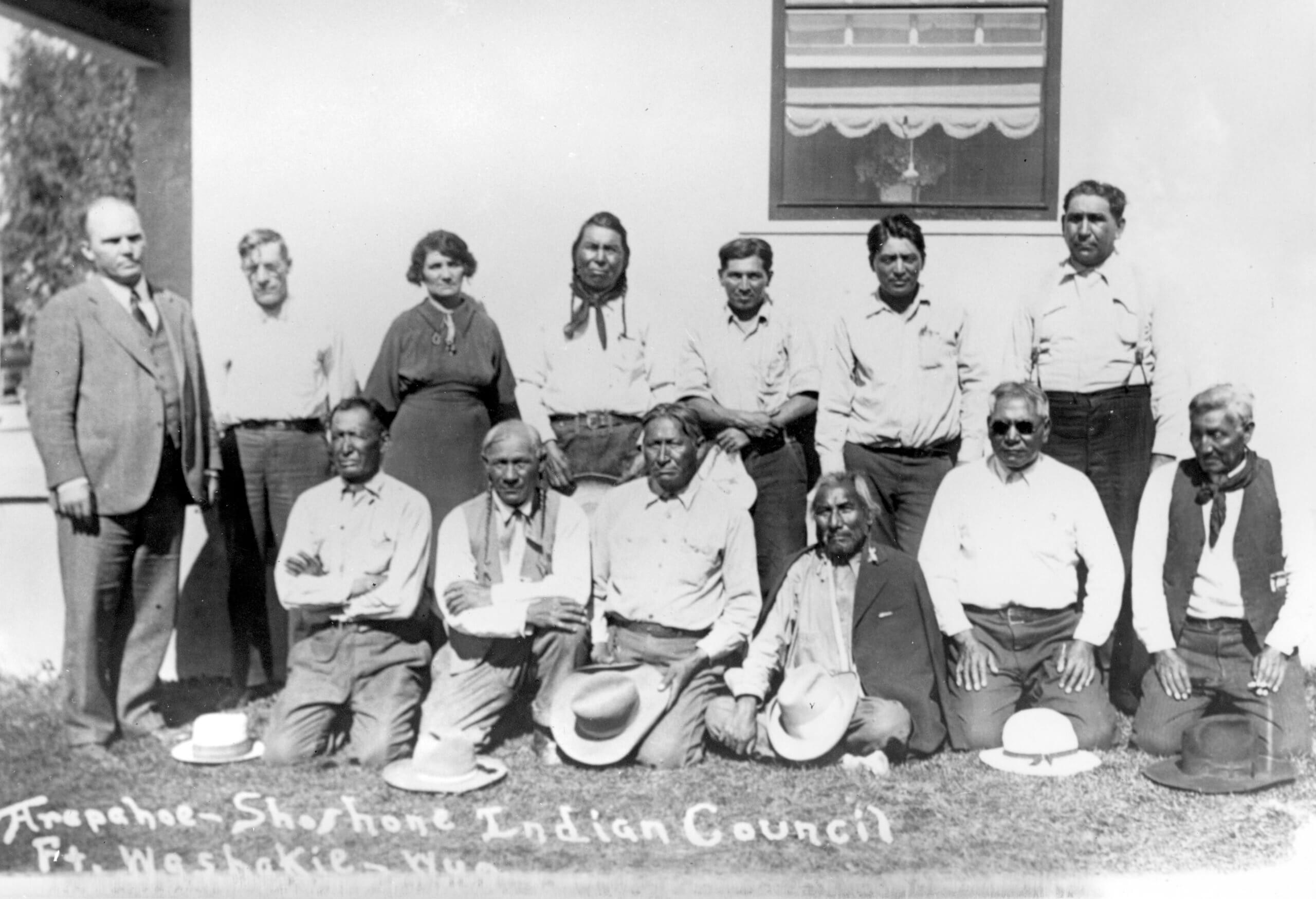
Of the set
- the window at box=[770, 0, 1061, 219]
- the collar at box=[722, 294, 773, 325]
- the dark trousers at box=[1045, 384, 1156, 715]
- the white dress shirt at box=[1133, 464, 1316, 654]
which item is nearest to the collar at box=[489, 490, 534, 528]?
the collar at box=[722, 294, 773, 325]

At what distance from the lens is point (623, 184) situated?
4562mm

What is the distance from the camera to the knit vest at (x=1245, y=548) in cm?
447

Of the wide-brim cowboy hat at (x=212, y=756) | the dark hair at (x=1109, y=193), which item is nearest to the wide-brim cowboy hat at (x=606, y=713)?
the wide-brim cowboy hat at (x=212, y=756)

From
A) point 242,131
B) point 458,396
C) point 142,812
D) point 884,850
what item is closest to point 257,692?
point 142,812

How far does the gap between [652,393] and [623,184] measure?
78 centimetres

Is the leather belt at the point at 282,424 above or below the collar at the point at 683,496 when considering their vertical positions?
above

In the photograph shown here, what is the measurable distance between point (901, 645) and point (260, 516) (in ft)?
8.20

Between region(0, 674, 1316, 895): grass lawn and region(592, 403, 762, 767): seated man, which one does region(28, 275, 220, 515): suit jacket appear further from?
region(592, 403, 762, 767): seated man

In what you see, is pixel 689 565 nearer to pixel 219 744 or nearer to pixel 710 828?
pixel 710 828

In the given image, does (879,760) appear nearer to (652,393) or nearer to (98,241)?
(652,393)

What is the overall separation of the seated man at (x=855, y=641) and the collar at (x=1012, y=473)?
0.45 meters

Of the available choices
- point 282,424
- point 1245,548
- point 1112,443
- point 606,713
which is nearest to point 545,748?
point 606,713

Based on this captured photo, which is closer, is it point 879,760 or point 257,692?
point 879,760

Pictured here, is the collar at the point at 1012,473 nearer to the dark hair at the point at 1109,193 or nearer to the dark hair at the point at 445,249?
the dark hair at the point at 1109,193
